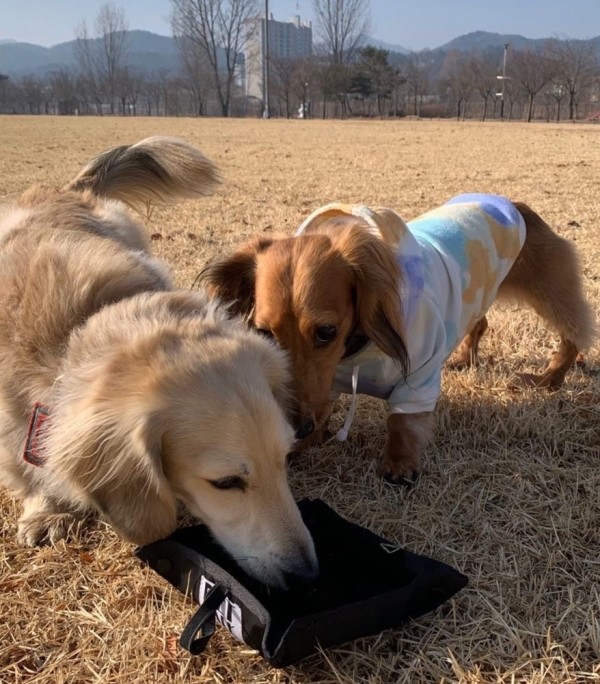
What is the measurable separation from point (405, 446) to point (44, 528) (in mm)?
1248

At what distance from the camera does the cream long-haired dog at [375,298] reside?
219 cm

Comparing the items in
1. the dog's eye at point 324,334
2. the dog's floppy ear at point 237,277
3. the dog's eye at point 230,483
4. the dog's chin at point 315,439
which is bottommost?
the dog's chin at point 315,439

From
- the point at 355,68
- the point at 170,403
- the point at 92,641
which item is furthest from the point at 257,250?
the point at 355,68

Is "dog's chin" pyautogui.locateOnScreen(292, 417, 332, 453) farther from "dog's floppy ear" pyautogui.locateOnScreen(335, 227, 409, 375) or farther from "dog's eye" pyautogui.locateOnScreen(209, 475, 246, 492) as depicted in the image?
"dog's eye" pyautogui.locateOnScreen(209, 475, 246, 492)

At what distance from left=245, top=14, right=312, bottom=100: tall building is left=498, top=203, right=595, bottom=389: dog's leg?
205 ft

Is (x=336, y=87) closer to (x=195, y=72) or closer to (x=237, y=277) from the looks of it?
(x=195, y=72)

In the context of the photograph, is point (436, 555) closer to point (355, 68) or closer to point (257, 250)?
point (257, 250)

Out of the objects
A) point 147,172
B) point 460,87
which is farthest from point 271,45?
point 147,172

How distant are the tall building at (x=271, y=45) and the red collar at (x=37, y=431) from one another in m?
63.9

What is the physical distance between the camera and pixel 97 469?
1.67 metres

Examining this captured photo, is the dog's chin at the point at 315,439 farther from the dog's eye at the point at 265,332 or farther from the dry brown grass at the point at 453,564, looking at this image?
the dog's eye at the point at 265,332

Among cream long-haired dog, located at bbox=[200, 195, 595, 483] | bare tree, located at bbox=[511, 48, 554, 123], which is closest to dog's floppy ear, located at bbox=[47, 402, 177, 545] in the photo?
cream long-haired dog, located at bbox=[200, 195, 595, 483]

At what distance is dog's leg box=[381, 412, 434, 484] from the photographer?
241 cm

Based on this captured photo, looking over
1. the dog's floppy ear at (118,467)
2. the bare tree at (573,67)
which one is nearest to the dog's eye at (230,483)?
the dog's floppy ear at (118,467)
